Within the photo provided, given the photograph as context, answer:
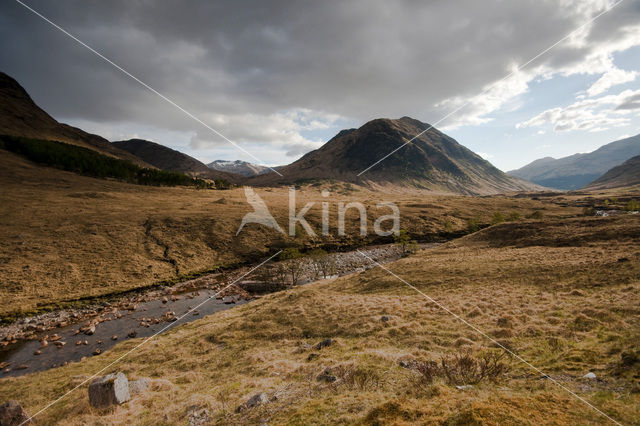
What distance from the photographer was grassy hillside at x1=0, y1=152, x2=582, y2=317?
4869cm

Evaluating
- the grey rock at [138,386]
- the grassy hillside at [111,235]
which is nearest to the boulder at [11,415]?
the grey rock at [138,386]

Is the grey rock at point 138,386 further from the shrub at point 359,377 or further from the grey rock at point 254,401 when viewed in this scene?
the shrub at point 359,377

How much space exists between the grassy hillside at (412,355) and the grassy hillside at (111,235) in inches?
1166

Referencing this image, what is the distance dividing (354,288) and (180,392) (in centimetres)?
2681

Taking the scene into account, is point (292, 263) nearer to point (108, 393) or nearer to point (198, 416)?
point (108, 393)

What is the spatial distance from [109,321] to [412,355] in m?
42.6

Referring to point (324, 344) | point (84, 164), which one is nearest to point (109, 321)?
point (324, 344)

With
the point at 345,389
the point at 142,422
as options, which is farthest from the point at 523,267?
the point at 142,422

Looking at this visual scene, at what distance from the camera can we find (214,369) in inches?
797

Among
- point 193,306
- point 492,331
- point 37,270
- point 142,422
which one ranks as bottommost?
point 193,306

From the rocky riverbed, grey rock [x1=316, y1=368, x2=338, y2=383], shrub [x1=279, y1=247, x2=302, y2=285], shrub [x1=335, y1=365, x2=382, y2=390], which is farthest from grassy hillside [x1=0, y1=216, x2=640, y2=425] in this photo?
shrub [x1=279, y1=247, x2=302, y2=285]

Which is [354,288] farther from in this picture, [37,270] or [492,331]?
[37,270]

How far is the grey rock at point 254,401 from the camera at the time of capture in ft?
40.9

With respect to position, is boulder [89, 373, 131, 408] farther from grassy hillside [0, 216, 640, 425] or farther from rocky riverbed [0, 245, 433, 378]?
rocky riverbed [0, 245, 433, 378]
